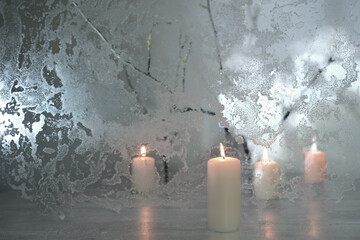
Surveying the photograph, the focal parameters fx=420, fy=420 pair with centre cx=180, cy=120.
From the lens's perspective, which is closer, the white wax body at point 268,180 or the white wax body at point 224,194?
the white wax body at point 224,194

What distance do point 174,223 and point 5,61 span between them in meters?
0.48

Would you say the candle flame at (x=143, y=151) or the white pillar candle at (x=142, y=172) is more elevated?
the candle flame at (x=143, y=151)

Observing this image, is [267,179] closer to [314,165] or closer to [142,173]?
[314,165]

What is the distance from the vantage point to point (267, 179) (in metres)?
0.82

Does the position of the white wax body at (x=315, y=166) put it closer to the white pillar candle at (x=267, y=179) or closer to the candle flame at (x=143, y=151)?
the white pillar candle at (x=267, y=179)

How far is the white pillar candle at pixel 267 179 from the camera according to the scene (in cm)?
81

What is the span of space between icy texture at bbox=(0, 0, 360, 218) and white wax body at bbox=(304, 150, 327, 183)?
15 mm

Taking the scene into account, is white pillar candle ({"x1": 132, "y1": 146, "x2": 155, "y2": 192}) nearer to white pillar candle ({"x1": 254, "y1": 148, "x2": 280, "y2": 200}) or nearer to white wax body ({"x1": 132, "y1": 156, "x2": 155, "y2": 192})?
white wax body ({"x1": 132, "y1": 156, "x2": 155, "y2": 192})

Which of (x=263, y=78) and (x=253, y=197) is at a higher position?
(x=263, y=78)

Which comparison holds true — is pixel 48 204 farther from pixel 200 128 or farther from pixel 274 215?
pixel 274 215

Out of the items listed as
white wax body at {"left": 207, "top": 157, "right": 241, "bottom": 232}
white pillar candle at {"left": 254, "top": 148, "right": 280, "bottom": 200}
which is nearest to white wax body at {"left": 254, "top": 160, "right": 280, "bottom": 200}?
white pillar candle at {"left": 254, "top": 148, "right": 280, "bottom": 200}

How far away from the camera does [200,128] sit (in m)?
0.82

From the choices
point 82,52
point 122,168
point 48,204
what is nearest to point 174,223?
point 122,168

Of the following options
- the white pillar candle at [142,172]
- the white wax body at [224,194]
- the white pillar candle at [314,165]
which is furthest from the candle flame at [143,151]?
the white pillar candle at [314,165]
